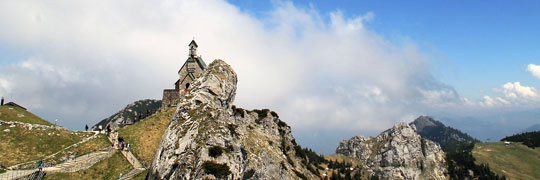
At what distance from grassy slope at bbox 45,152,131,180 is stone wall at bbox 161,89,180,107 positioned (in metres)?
32.6

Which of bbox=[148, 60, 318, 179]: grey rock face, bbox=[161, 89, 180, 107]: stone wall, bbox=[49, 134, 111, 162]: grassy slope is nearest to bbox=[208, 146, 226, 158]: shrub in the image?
bbox=[148, 60, 318, 179]: grey rock face

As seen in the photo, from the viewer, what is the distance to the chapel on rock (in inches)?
3401

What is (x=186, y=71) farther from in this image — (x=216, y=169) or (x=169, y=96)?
(x=216, y=169)

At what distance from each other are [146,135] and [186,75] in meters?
31.7

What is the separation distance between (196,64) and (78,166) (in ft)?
159

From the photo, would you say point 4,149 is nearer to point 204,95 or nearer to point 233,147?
point 204,95

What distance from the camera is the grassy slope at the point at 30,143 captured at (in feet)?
159

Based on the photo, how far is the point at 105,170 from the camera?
161 ft

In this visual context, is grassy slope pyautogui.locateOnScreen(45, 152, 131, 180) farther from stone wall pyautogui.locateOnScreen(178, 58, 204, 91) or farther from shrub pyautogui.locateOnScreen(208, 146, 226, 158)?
stone wall pyautogui.locateOnScreen(178, 58, 204, 91)

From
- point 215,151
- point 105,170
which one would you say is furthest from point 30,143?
point 215,151

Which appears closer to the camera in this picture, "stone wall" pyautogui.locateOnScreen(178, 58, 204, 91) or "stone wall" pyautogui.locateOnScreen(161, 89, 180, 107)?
"stone wall" pyautogui.locateOnScreen(161, 89, 180, 107)

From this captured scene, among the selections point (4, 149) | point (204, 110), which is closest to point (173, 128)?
point (204, 110)

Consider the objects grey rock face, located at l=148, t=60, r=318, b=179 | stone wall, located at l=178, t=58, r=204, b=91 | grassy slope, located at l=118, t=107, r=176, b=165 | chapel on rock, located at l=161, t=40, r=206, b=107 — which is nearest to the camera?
grey rock face, located at l=148, t=60, r=318, b=179

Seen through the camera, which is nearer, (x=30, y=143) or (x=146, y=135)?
(x=30, y=143)
